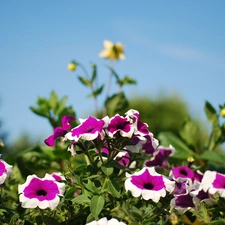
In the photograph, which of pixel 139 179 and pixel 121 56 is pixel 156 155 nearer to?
pixel 139 179

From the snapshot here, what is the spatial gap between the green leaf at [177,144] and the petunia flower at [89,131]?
1252 millimetres

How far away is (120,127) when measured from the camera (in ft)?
4.91

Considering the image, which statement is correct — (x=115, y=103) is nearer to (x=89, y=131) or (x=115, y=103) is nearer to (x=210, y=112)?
(x=210, y=112)

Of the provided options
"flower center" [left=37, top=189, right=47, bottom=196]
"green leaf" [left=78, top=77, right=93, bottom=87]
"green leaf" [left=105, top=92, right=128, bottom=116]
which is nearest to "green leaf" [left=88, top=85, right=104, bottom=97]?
"green leaf" [left=78, top=77, right=93, bottom=87]

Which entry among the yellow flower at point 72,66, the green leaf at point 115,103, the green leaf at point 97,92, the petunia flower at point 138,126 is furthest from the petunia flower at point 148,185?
the yellow flower at point 72,66

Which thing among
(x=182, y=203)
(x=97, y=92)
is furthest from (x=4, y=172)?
(x=97, y=92)

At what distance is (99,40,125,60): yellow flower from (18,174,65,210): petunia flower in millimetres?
2439

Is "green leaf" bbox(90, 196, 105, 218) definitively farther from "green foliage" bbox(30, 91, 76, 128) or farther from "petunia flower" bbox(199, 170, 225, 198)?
"green foliage" bbox(30, 91, 76, 128)

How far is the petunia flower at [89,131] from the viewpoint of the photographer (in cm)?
146

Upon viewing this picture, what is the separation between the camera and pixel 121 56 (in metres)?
3.91

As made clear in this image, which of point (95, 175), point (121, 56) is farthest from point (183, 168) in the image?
point (121, 56)

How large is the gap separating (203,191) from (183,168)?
8.8 inches

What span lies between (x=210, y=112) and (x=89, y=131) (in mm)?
1357

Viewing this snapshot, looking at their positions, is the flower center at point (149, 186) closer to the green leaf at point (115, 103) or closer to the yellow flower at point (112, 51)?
the green leaf at point (115, 103)
